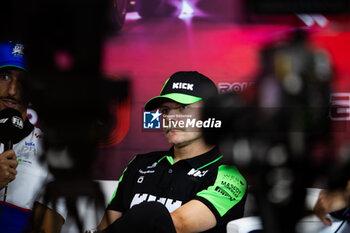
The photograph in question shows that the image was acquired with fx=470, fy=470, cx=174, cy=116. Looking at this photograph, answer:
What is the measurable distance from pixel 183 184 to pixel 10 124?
637mm

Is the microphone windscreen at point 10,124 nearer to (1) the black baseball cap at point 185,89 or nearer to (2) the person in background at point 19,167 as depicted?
(2) the person in background at point 19,167

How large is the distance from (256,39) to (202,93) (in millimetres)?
259

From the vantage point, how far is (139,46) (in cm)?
141

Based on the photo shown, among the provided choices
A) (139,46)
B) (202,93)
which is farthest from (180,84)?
(139,46)

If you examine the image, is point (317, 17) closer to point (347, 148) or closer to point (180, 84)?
point (347, 148)

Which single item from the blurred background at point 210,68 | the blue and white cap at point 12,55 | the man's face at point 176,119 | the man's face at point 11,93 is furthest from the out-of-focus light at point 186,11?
the man's face at point 11,93

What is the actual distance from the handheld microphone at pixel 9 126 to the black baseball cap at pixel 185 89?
44 cm

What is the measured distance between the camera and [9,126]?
5.11 feet

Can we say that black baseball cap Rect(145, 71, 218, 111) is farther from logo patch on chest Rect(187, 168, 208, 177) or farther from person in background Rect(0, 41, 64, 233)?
person in background Rect(0, 41, 64, 233)

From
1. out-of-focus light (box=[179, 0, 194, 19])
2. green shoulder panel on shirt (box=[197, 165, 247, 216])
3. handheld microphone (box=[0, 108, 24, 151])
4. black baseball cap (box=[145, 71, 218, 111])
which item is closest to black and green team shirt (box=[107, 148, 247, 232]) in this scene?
green shoulder panel on shirt (box=[197, 165, 247, 216])

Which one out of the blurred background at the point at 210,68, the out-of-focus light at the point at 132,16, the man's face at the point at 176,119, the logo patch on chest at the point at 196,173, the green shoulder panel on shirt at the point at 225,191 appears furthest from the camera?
the logo patch on chest at the point at 196,173

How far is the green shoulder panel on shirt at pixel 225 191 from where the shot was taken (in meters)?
1.63

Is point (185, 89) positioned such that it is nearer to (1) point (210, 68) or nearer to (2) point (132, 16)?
(1) point (210, 68)

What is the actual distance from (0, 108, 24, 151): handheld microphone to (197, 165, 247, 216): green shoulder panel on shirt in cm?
66
